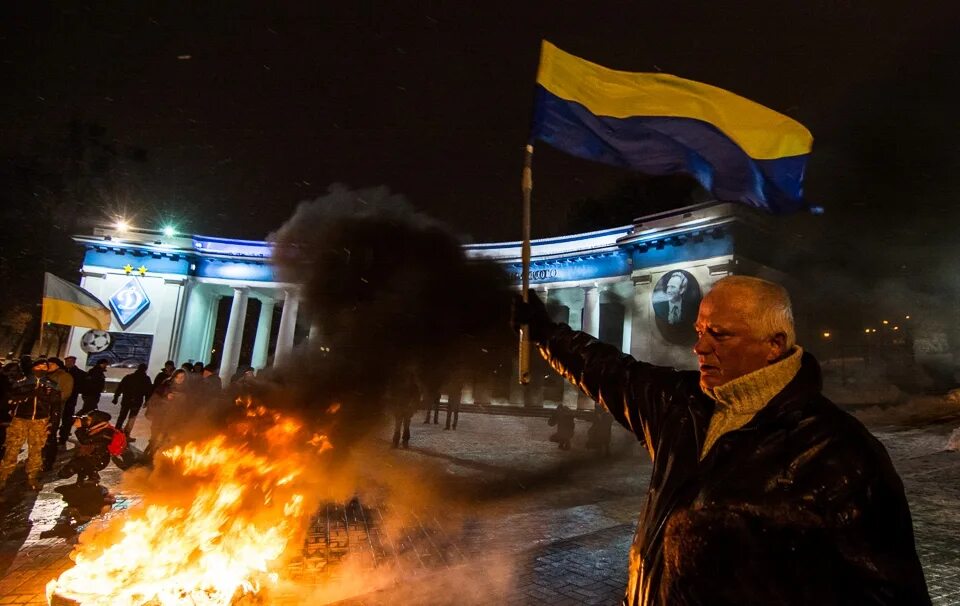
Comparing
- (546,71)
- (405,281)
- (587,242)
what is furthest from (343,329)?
(587,242)

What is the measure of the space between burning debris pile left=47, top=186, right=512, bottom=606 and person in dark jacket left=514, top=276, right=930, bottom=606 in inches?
141

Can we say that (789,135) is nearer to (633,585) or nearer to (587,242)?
(633,585)

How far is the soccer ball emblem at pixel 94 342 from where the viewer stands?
27.7 metres

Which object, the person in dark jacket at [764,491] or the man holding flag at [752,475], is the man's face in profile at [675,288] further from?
the person in dark jacket at [764,491]

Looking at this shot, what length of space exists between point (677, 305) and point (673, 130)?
60.4 ft

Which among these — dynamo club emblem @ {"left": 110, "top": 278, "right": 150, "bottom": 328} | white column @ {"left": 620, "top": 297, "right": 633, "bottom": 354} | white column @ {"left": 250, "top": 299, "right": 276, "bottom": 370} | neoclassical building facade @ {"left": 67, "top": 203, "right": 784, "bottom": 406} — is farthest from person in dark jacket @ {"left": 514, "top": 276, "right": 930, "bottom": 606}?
white column @ {"left": 250, "top": 299, "right": 276, "bottom": 370}

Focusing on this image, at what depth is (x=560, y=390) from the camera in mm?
25109

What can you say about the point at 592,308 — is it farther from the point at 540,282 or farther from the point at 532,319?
the point at 532,319

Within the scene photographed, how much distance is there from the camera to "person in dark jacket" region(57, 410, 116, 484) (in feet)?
21.4

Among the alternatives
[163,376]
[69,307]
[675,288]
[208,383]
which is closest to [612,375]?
[208,383]

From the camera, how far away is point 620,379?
237 centimetres

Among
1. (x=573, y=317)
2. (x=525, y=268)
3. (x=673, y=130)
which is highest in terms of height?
(x=573, y=317)

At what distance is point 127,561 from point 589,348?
4.03m

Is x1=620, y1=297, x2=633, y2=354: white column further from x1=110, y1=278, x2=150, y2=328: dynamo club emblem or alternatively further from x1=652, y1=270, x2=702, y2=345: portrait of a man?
x1=110, y1=278, x2=150, y2=328: dynamo club emblem
